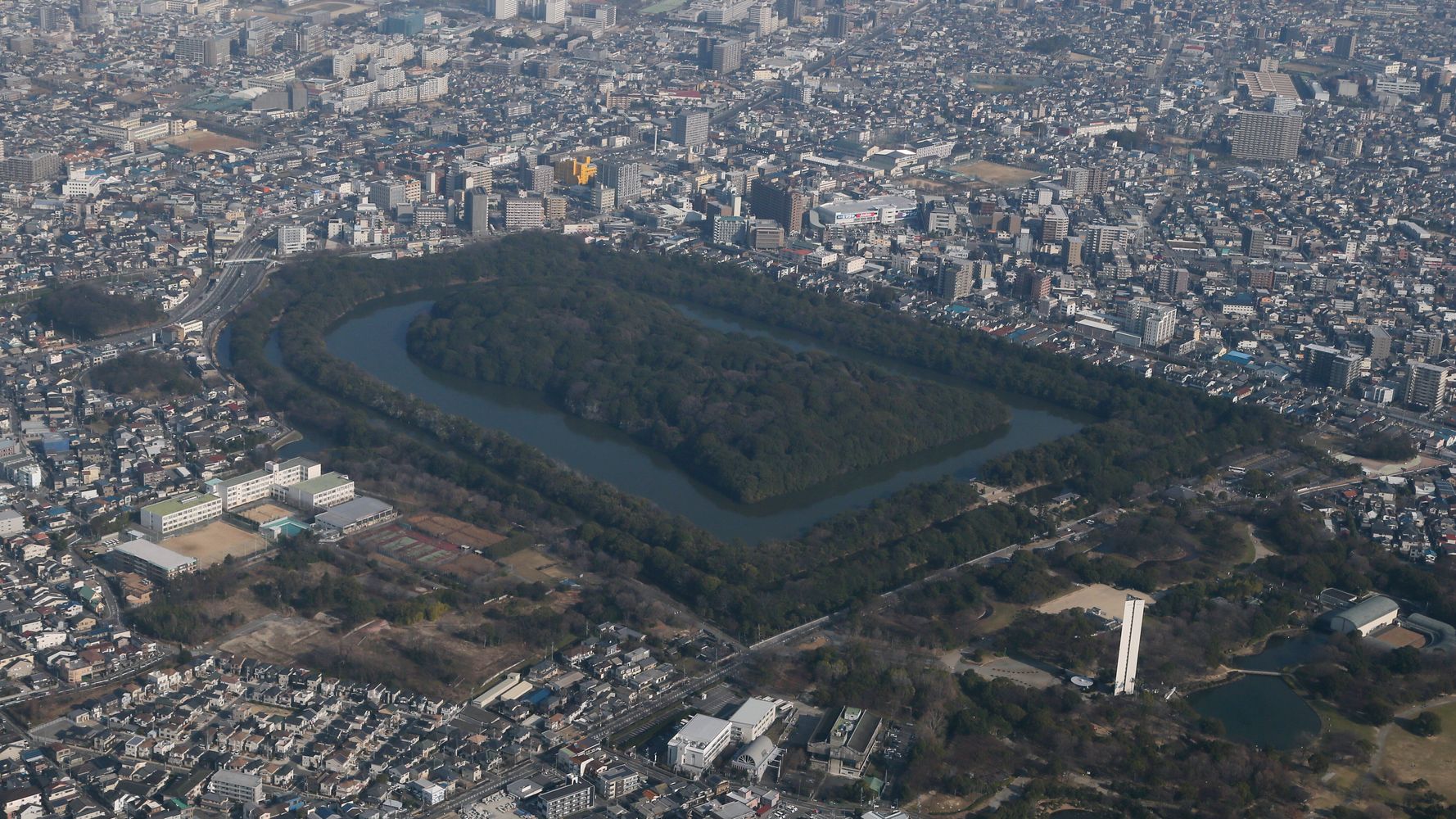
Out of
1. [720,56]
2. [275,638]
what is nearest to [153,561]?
[275,638]

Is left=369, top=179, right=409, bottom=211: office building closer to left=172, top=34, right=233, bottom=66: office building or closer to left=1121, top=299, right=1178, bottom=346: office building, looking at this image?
left=172, top=34, right=233, bottom=66: office building

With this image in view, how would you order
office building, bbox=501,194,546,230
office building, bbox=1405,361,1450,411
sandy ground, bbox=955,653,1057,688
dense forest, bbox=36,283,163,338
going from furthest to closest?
office building, bbox=501,194,546,230
dense forest, bbox=36,283,163,338
office building, bbox=1405,361,1450,411
sandy ground, bbox=955,653,1057,688

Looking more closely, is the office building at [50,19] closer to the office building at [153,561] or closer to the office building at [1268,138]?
the office building at [1268,138]

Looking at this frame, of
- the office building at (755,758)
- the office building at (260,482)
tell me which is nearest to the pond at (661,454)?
the office building at (260,482)

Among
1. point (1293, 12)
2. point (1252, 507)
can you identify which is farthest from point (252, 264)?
point (1293, 12)

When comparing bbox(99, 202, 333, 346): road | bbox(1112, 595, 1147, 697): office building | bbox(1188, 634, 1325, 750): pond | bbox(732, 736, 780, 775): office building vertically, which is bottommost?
bbox(99, 202, 333, 346): road

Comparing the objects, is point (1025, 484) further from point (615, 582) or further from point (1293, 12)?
point (1293, 12)

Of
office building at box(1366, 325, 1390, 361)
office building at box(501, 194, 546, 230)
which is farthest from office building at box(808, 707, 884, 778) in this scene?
office building at box(501, 194, 546, 230)

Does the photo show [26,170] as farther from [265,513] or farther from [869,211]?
[265,513]
